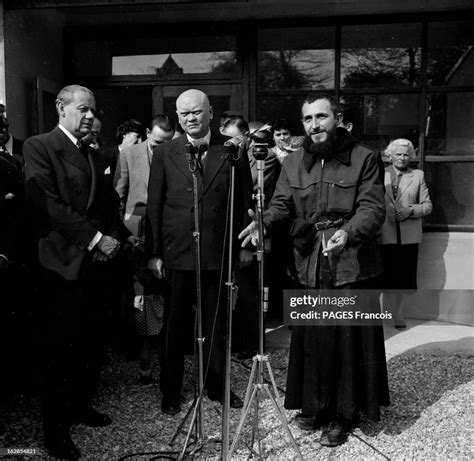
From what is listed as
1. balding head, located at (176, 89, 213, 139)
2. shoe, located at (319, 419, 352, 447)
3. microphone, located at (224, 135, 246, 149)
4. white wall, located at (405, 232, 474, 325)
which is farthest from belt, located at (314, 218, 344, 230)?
white wall, located at (405, 232, 474, 325)

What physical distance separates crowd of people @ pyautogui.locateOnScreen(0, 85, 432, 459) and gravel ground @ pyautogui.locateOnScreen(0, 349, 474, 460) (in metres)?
0.14

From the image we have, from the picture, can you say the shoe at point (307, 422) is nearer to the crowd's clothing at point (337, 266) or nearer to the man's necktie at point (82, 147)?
the crowd's clothing at point (337, 266)

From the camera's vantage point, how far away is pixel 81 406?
4.00m

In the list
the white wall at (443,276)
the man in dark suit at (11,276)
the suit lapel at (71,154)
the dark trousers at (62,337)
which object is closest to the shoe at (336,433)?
the dark trousers at (62,337)

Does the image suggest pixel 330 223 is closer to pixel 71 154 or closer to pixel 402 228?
pixel 71 154

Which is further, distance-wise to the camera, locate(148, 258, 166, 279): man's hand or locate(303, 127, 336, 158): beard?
locate(148, 258, 166, 279): man's hand

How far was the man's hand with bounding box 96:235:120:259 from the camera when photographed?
3.66m

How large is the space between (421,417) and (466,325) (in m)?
2.59

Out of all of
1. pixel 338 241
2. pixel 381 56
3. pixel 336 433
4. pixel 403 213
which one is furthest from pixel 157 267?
pixel 381 56

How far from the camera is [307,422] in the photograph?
12.9 ft

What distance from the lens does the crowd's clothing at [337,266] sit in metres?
3.68

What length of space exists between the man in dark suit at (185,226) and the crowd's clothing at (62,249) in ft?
1.39

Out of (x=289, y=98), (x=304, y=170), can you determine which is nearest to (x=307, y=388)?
(x=304, y=170)

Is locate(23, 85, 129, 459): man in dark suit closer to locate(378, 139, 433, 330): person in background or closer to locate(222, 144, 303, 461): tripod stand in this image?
locate(222, 144, 303, 461): tripod stand
